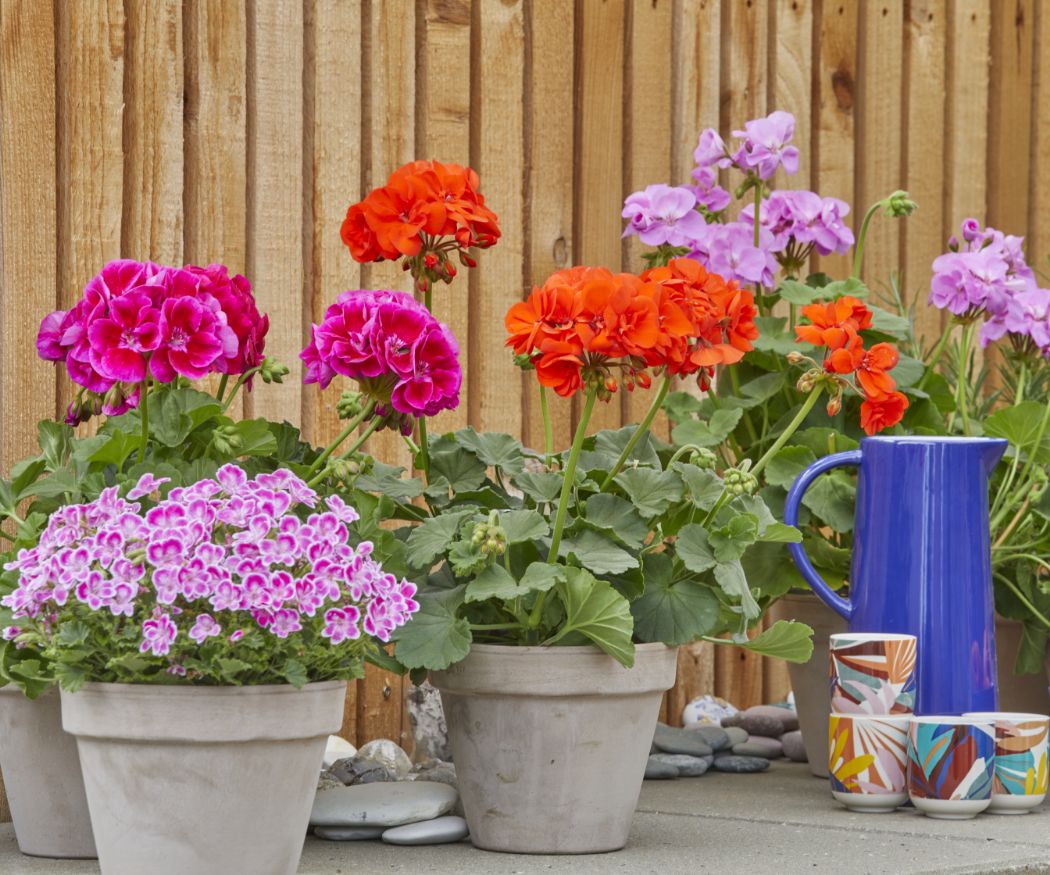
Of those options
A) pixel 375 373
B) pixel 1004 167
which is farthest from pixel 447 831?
pixel 1004 167

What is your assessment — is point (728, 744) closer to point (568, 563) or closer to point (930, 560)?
point (930, 560)

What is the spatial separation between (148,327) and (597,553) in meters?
0.62

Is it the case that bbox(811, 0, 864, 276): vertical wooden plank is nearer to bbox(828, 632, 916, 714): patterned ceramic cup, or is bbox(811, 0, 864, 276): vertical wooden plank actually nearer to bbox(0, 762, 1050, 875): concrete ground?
bbox(828, 632, 916, 714): patterned ceramic cup

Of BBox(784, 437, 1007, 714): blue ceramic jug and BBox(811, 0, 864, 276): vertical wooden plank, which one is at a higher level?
BBox(811, 0, 864, 276): vertical wooden plank

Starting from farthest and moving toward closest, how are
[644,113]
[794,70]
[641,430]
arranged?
1. [794,70]
2. [644,113]
3. [641,430]

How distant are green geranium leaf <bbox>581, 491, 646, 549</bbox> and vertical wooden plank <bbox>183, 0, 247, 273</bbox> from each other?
822 millimetres

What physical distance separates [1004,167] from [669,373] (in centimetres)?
200

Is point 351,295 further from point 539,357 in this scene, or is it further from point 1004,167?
point 1004,167

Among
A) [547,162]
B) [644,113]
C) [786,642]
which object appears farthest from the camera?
[644,113]

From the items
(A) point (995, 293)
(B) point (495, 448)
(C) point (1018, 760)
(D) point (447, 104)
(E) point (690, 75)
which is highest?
(E) point (690, 75)

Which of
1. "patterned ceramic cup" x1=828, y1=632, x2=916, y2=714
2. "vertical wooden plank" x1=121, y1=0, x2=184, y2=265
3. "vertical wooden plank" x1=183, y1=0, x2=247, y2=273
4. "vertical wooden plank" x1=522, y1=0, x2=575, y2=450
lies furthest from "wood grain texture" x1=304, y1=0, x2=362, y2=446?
"patterned ceramic cup" x1=828, y1=632, x2=916, y2=714

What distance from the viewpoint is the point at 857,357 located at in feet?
7.25

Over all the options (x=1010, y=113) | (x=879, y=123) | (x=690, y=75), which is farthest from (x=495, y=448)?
(x=1010, y=113)

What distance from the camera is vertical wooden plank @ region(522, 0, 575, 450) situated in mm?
2932
